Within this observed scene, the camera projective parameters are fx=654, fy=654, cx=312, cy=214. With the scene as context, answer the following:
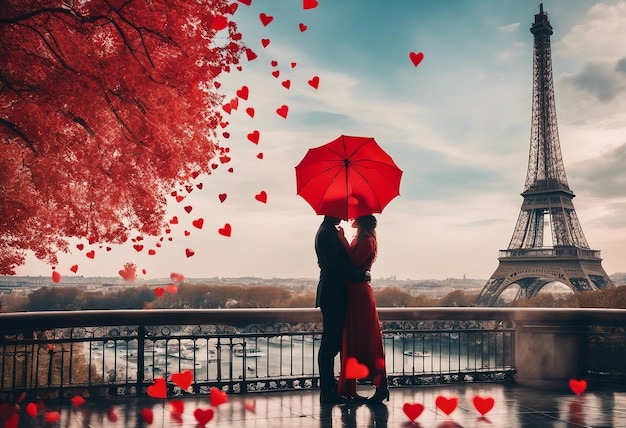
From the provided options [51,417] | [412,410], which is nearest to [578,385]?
[412,410]

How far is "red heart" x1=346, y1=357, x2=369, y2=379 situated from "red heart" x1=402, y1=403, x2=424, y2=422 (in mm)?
631

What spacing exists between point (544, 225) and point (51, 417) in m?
53.0

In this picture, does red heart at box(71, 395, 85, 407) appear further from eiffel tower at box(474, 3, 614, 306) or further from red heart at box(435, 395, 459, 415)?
eiffel tower at box(474, 3, 614, 306)

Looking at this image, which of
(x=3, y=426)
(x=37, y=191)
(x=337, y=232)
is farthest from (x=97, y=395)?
(x=37, y=191)

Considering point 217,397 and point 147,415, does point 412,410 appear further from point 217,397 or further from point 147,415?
point 147,415

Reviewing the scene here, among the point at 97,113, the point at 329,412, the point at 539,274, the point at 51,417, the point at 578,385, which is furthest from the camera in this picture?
the point at 539,274

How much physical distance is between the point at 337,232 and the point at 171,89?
785 centimetres

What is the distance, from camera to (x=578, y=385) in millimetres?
8953

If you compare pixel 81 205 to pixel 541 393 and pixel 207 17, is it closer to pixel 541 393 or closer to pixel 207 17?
pixel 207 17

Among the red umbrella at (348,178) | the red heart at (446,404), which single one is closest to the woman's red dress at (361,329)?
the red umbrella at (348,178)

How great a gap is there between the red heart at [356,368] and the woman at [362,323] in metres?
0.03

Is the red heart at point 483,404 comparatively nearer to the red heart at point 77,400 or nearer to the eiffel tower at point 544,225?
the red heart at point 77,400

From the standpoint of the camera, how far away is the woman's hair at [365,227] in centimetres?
671

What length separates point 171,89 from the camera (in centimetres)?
1335
